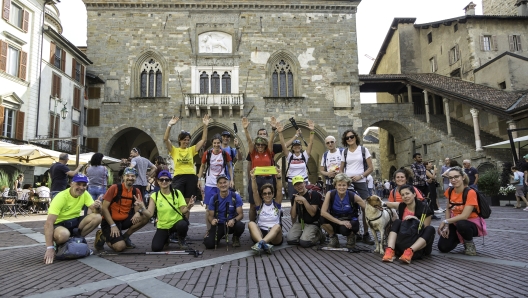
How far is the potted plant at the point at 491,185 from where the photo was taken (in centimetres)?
1389

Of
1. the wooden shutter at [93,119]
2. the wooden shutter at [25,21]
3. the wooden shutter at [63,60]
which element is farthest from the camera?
the wooden shutter at [93,119]

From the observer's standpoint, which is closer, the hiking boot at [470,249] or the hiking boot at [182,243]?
the hiking boot at [470,249]

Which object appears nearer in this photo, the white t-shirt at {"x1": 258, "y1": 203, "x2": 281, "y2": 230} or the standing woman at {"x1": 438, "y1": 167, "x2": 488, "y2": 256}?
the standing woman at {"x1": 438, "y1": 167, "x2": 488, "y2": 256}

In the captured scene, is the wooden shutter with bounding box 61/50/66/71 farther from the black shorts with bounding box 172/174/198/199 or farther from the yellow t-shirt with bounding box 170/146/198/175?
the black shorts with bounding box 172/174/198/199

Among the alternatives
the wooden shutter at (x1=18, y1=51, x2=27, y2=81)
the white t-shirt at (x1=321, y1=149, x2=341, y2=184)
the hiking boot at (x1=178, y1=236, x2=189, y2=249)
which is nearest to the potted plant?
the white t-shirt at (x1=321, y1=149, x2=341, y2=184)

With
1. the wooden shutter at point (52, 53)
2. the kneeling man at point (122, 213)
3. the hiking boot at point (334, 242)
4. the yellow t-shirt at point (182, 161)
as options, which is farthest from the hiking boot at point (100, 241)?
the wooden shutter at point (52, 53)

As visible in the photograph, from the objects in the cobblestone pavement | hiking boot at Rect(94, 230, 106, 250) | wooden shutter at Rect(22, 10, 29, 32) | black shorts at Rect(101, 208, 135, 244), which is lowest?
the cobblestone pavement

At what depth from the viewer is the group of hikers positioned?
17.0 feet

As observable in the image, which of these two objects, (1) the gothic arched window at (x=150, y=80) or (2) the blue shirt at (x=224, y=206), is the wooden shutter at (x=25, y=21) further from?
(2) the blue shirt at (x=224, y=206)

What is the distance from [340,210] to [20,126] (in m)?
18.3

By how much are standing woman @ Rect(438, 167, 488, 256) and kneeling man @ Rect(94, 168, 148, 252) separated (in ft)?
14.7

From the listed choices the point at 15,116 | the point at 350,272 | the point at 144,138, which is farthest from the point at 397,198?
the point at 144,138

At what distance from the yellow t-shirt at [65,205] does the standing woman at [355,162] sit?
14.3ft

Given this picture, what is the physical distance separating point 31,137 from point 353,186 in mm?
18343
